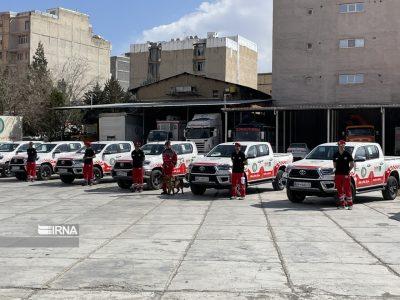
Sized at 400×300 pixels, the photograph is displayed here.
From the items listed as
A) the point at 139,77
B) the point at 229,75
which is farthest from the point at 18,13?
the point at 229,75

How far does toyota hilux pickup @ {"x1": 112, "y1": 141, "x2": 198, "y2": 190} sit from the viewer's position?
20.3m

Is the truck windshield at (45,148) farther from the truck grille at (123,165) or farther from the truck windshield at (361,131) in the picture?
the truck windshield at (361,131)

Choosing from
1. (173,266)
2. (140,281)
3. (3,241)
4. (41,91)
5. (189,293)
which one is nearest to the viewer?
(189,293)

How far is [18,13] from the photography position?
9419cm

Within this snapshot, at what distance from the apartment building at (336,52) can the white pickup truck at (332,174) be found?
33870 millimetres

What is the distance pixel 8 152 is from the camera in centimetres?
2778

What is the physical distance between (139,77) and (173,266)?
9266 cm

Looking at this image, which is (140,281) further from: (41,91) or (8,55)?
(8,55)

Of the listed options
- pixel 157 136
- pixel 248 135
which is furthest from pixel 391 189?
pixel 157 136

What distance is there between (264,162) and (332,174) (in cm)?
420

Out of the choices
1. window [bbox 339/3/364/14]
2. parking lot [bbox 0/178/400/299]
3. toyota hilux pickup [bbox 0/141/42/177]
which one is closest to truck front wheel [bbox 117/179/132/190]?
parking lot [bbox 0/178/400/299]

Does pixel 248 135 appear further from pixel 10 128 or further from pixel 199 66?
pixel 199 66

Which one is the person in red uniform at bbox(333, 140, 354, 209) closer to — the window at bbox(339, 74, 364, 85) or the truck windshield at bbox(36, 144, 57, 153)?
the truck windshield at bbox(36, 144, 57, 153)

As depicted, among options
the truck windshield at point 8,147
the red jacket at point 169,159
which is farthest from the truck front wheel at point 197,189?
the truck windshield at point 8,147
